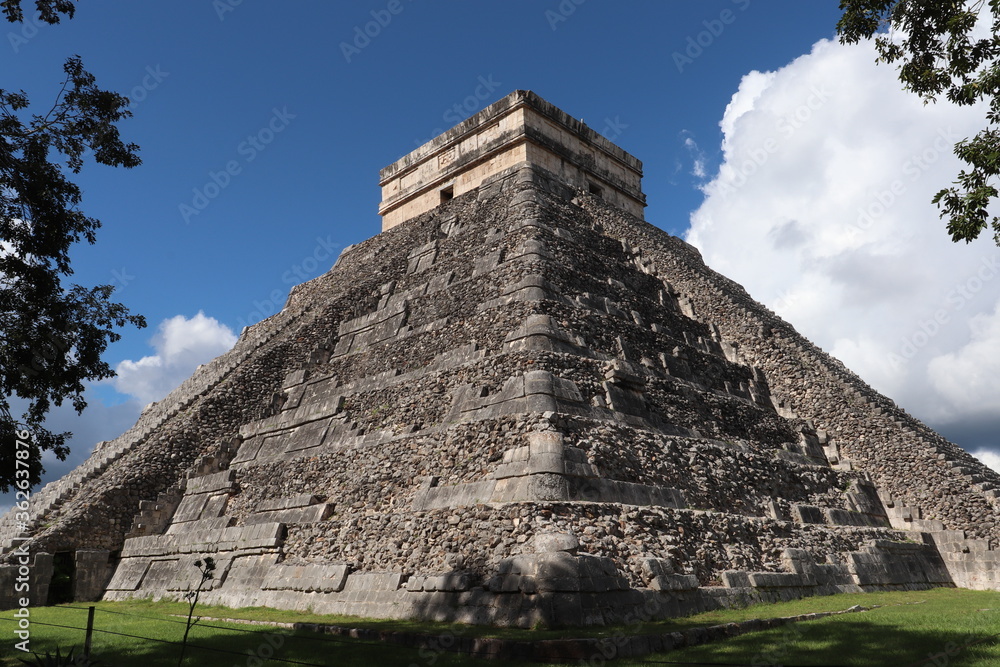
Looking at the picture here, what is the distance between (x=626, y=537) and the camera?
8.24 m

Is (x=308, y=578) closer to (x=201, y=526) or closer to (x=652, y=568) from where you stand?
(x=201, y=526)

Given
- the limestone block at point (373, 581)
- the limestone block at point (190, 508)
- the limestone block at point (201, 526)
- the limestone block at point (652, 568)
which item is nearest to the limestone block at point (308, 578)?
the limestone block at point (373, 581)

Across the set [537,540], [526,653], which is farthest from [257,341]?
[526,653]

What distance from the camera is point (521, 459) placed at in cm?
889

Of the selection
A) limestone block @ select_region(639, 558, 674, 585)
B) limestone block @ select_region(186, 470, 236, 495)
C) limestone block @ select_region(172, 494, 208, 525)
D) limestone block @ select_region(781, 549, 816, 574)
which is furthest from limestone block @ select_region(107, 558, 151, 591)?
limestone block @ select_region(781, 549, 816, 574)

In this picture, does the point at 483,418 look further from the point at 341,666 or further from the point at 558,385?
the point at 341,666

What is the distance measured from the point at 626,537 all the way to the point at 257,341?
12.7 m

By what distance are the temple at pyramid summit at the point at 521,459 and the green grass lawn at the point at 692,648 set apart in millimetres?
476

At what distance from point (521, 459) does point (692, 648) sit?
3.17 meters
